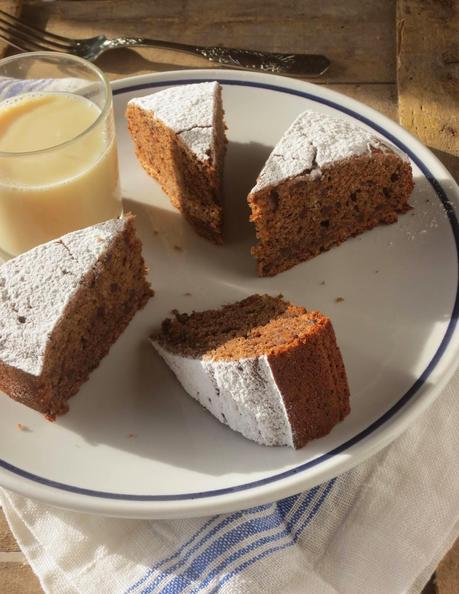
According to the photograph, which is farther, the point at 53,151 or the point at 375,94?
the point at 375,94

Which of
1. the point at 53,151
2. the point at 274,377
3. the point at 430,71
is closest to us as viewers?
the point at 274,377

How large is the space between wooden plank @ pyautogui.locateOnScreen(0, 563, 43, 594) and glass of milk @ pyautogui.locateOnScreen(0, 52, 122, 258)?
953 mm

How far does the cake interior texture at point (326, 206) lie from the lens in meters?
2.59

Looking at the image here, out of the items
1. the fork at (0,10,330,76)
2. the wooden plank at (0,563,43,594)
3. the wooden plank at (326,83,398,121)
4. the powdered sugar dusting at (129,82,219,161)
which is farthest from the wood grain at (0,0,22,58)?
the wooden plank at (0,563,43,594)

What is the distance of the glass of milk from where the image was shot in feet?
8.13

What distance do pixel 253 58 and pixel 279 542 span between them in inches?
78.2

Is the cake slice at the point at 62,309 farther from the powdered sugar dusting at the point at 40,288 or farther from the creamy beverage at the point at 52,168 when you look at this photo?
the creamy beverage at the point at 52,168

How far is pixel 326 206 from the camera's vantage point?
2.67 m

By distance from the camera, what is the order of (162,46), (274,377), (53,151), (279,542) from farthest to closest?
(162,46) < (53,151) < (279,542) < (274,377)

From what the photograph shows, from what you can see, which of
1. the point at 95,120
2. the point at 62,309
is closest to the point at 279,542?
the point at 62,309

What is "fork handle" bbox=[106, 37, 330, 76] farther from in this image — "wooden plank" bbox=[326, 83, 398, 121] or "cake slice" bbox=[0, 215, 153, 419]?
"cake slice" bbox=[0, 215, 153, 419]

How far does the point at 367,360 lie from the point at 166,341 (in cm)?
57

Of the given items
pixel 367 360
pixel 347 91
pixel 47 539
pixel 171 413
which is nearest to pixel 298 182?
pixel 367 360

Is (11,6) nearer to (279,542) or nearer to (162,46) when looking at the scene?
(162,46)
